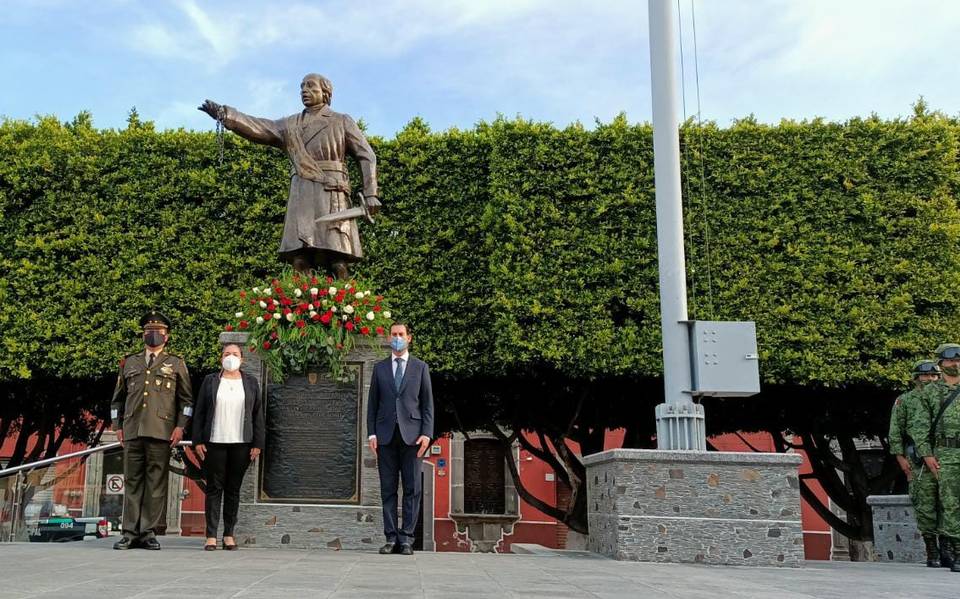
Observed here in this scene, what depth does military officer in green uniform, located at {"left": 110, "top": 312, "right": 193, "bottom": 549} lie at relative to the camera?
7094 millimetres

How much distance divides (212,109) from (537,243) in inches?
200

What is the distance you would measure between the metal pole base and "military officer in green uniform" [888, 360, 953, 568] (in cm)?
218

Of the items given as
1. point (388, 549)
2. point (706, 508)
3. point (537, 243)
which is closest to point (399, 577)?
point (388, 549)

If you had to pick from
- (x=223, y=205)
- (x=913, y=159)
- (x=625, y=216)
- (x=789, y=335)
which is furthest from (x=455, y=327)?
(x=913, y=159)

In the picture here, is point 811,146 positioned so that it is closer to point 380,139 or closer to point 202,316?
point 380,139

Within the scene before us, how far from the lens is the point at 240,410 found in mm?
7250

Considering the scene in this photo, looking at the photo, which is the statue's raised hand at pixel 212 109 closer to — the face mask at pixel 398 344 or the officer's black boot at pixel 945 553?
the face mask at pixel 398 344

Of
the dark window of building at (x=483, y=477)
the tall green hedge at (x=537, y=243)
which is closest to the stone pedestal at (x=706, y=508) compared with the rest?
the tall green hedge at (x=537, y=243)

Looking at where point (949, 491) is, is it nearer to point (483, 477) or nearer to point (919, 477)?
point (919, 477)

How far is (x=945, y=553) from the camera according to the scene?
292 inches

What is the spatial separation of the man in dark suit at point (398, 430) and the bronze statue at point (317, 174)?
156cm

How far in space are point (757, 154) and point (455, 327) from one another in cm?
496

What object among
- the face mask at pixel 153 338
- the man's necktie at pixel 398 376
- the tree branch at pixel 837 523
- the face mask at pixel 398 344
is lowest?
the tree branch at pixel 837 523

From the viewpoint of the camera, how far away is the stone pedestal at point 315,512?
24.8 ft
